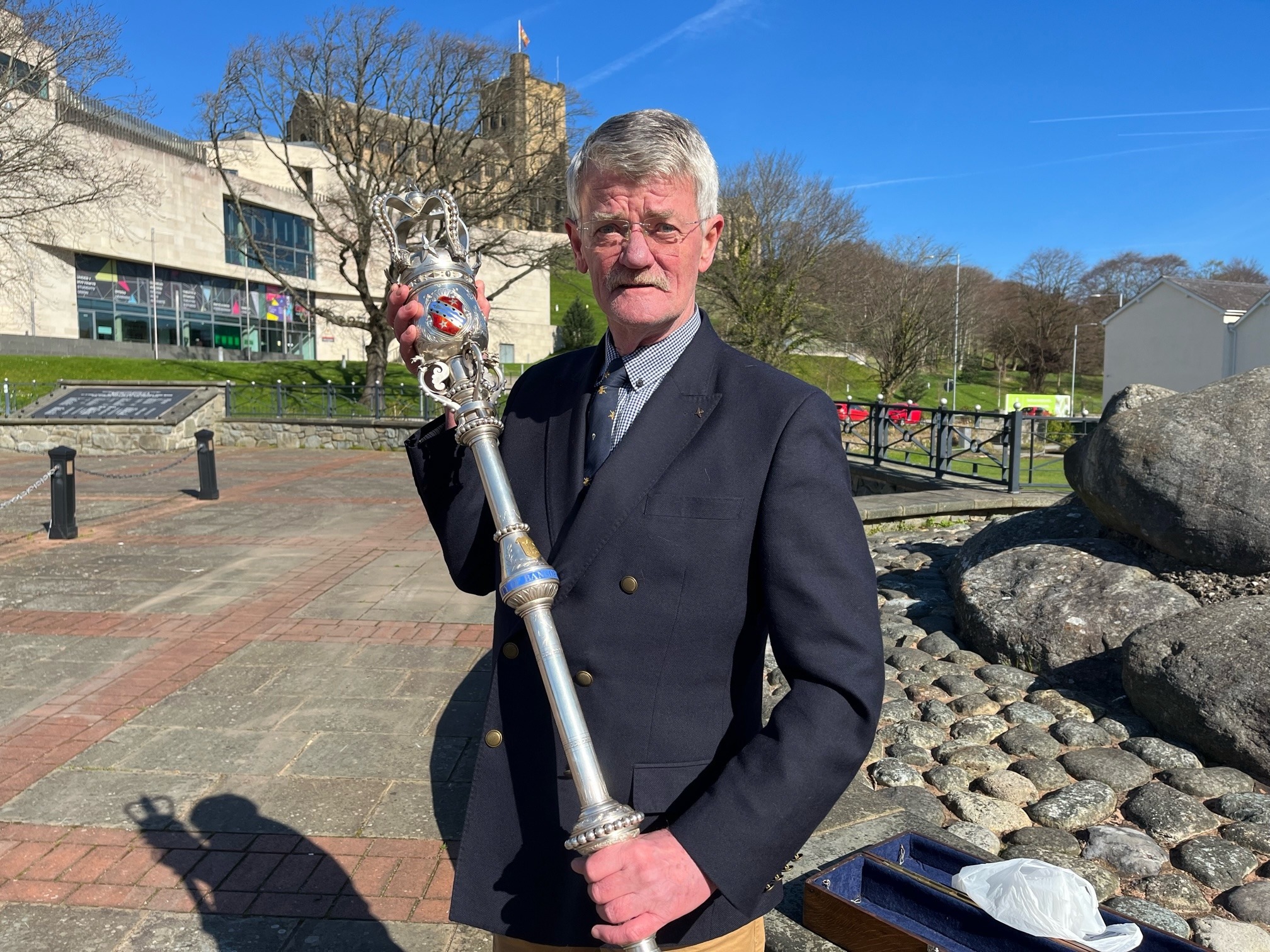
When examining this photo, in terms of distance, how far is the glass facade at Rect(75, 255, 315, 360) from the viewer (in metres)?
36.8

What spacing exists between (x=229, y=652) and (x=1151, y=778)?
560 centimetres

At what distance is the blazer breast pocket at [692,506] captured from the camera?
58.6 inches

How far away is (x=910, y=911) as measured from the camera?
2.59 metres

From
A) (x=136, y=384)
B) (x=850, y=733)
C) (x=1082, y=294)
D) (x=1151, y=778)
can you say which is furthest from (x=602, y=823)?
(x=1082, y=294)

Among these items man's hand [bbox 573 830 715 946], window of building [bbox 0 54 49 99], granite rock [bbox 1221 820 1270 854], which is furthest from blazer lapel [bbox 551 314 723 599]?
window of building [bbox 0 54 49 99]

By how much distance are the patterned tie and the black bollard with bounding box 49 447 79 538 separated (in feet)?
33.9

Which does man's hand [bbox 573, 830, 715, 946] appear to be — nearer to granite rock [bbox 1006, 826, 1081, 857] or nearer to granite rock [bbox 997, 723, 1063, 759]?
granite rock [bbox 1006, 826, 1081, 857]

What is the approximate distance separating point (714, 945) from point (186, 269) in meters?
44.9

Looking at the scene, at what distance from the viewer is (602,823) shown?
124 centimetres

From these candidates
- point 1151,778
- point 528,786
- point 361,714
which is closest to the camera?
point 528,786

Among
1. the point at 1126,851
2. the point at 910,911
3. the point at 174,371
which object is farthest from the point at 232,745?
the point at 174,371

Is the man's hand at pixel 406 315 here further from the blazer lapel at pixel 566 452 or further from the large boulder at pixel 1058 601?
the large boulder at pixel 1058 601

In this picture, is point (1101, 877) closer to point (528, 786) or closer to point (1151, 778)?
point (1151, 778)

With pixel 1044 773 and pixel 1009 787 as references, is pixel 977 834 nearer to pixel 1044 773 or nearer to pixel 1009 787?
pixel 1009 787
